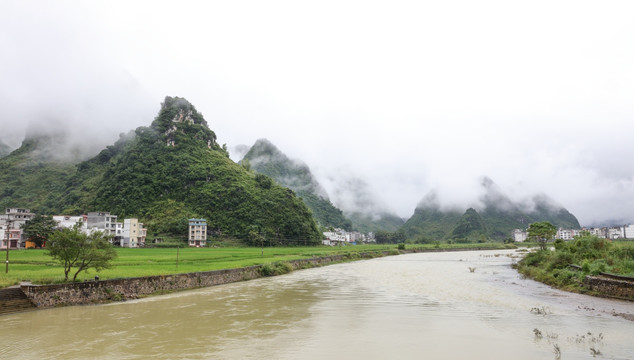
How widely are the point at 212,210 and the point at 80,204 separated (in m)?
32.0

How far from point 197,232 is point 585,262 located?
62.6m

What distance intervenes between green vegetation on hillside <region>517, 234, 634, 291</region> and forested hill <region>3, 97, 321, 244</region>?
56.2 meters

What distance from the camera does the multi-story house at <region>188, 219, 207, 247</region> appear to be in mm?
67938

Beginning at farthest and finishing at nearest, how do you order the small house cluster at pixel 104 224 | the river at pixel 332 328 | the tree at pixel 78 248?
the small house cluster at pixel 104 224 → the tree at pixel 78 248 → the river at pixel 332 328

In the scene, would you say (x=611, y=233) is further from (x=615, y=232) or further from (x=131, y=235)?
(x=131, y=235)

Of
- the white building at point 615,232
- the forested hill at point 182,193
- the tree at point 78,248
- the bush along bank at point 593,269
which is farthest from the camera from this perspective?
the white building at point 615,232

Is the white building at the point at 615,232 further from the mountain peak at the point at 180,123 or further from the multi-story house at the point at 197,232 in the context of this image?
the mountain peak at the point at 180,123

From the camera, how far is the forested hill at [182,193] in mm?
78062

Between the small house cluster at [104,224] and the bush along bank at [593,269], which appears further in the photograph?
A: the small house cluster at [104,224]

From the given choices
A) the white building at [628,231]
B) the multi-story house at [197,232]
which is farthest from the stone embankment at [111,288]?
the white building at [628,231]

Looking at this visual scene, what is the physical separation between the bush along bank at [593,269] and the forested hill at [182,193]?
56.4 m

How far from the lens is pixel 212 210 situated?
264 feet

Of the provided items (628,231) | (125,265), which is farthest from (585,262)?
(628,231)

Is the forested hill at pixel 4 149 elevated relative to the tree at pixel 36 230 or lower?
elevated
